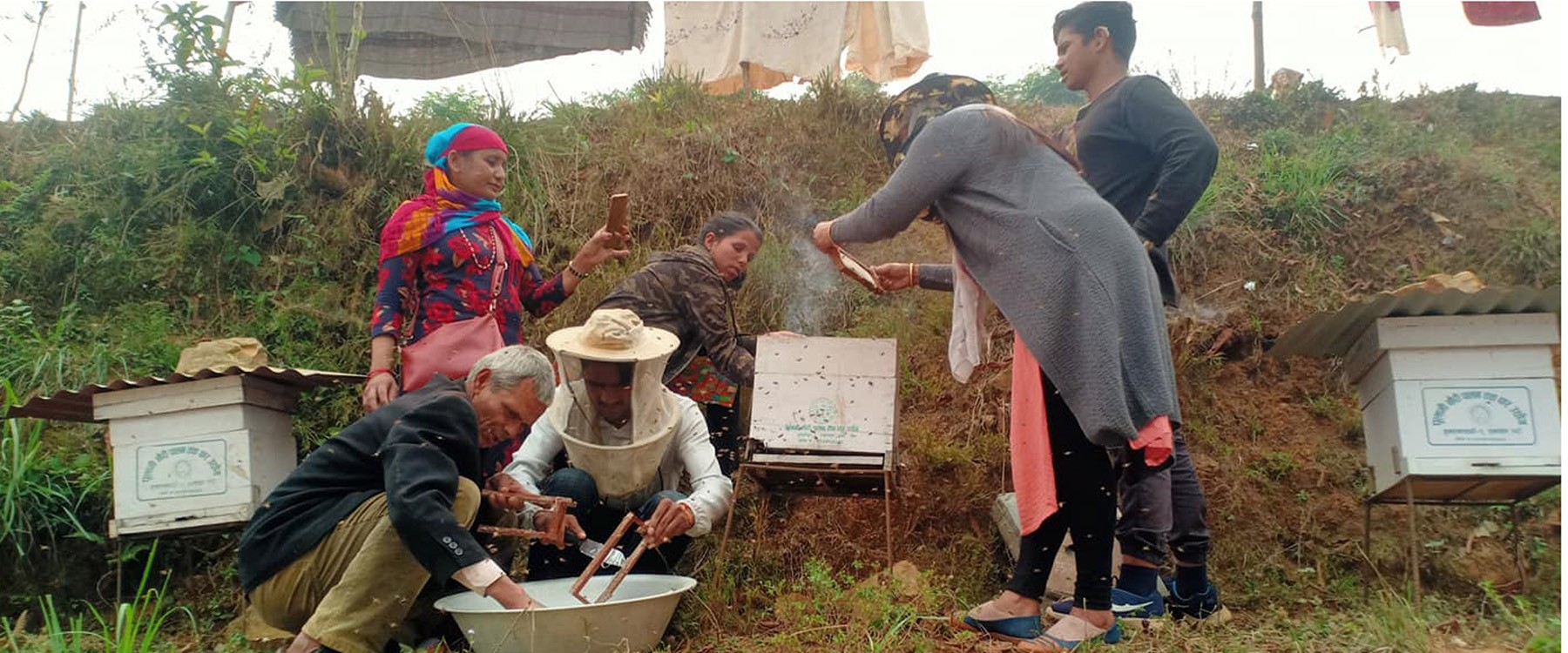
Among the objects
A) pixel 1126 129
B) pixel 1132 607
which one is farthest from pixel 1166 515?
pixel 1126 129

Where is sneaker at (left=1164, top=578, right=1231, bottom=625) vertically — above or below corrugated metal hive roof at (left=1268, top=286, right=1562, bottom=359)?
below

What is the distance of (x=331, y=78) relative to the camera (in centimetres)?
772

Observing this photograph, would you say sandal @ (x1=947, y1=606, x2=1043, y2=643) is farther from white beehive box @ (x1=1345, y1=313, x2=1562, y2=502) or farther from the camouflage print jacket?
the camouflage print jacket

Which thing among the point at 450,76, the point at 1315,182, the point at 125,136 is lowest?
the point at 1315,182

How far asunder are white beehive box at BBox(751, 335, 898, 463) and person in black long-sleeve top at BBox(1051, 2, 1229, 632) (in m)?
1.08

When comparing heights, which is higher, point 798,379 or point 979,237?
point 979,237

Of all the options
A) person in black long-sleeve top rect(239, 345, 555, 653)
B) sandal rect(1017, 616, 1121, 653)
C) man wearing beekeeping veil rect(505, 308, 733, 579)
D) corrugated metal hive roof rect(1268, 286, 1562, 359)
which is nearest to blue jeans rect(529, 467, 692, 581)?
man wearing beekeeping veil rect(505, 308, 733, 579)

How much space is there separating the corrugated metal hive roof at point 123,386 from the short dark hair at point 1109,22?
326cm

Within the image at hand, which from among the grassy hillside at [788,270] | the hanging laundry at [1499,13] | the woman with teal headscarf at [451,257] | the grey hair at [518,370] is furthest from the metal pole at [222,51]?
the hanging laundry at [1499,13]

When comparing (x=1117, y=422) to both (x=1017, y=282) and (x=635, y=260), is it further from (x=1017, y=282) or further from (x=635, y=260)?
(x=635, y=260)

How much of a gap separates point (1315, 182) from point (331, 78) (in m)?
6.63

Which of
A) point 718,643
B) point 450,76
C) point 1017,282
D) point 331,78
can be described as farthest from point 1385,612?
point 450,76

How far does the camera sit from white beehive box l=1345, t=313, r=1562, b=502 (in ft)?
12.7

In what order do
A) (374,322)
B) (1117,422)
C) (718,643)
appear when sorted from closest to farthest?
(1117,422) → (718,643) → (374,322)
